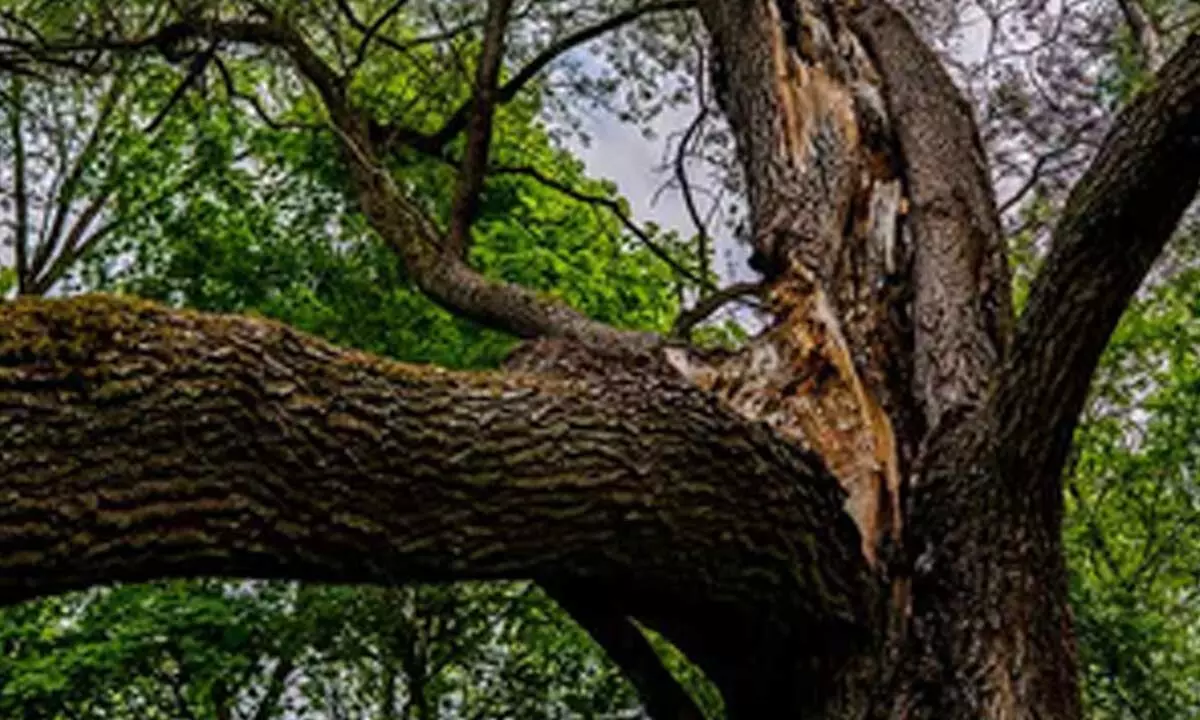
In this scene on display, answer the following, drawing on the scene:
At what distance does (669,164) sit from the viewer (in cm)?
666

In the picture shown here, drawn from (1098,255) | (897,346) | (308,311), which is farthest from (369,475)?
(308,311)

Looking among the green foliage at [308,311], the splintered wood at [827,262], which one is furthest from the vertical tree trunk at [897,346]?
the green foliage at [308,311]

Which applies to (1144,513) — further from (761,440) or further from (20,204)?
(20,204)

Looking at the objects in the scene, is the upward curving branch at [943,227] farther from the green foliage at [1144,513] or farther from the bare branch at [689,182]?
the green foliage at [1144,513]

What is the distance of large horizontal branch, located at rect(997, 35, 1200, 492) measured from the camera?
2.32 meters

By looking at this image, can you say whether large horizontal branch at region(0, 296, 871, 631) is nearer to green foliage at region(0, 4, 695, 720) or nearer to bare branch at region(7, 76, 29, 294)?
green foliage at region(0, 4, 695, 720)

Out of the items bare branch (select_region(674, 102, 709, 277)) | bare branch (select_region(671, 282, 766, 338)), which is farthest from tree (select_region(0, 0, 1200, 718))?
bare branch (select_region(674, 102, 709, 277))

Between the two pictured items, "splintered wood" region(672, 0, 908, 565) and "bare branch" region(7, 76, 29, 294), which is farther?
"bare branch" region(7, 76, 29, 294)

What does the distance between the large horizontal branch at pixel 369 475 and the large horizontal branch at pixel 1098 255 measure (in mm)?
458

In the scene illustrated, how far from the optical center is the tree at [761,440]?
6.93ft

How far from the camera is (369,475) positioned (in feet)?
7.55

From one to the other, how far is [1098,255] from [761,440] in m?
0.75

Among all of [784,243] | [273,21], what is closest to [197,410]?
[784,243]

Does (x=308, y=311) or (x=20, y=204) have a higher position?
(x=20, y=204)
